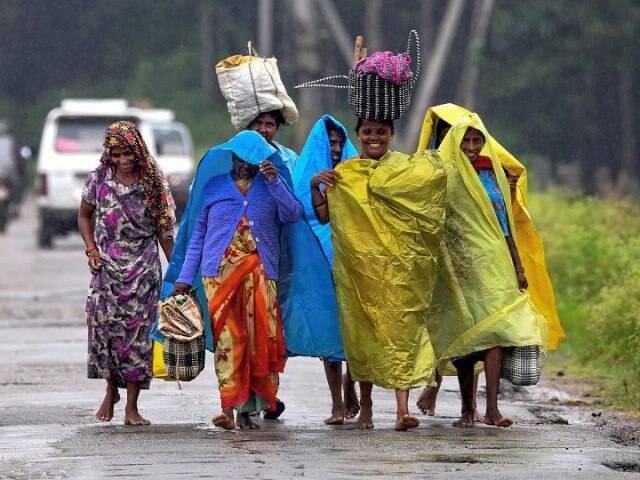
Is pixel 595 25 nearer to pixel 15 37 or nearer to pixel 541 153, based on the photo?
pixel 541 153

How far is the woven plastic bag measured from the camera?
355 inches

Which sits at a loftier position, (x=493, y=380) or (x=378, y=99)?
(x=378, y=99)

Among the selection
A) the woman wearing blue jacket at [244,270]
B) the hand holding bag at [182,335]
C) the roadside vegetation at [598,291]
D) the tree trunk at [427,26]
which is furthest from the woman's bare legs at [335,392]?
the tree trunk at [427,26]

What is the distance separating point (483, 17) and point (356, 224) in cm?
2618

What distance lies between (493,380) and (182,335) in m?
1.63

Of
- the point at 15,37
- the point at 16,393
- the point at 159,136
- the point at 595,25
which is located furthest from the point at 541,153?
the point at 16,393

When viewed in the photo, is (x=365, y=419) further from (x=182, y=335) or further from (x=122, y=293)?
(x=122, y=293)

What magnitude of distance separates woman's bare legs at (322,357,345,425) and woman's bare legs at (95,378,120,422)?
115 centimetres

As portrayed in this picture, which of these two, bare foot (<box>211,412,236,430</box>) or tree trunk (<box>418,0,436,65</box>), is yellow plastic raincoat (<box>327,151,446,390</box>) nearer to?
bare foot (<box>211,412,236,430</box>)

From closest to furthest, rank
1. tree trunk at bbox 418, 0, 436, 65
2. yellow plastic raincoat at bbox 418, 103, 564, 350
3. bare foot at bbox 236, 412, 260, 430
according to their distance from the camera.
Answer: bare foot at bbox 236, 412, 260, 430
yellow plastic raincoat at bbox 418, 103, 564, 350
tree trunk at bbox 418, 0, 436, 65

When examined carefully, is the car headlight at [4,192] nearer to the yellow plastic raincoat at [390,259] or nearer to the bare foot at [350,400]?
the bare foot at [350,400]

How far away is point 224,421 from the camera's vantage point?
28.1ft

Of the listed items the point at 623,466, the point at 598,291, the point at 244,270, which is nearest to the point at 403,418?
the point at 244,270

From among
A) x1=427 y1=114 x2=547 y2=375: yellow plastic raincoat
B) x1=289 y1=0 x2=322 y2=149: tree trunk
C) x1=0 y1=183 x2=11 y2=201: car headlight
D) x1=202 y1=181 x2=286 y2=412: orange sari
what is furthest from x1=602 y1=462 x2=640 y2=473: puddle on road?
x1=0 y1=183 x2=11 y2=201: car headlight
